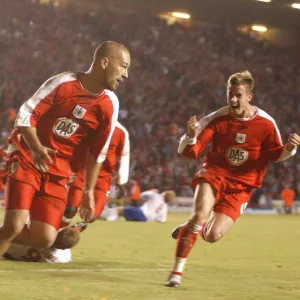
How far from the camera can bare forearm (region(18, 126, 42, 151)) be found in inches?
222

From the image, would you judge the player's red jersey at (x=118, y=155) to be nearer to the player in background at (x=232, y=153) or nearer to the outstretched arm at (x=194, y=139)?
the player in background at (x=232, y=153)

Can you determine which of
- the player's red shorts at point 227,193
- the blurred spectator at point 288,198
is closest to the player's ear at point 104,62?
the player's red shorts at point 227,193

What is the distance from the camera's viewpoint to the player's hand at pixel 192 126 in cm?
661

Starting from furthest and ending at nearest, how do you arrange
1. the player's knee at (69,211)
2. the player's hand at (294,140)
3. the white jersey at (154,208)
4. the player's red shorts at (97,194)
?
the white jersey at (154,208)
the player's red shorts at (97,194)
the player's knee at (69,211)
the player's hand at (294,140)

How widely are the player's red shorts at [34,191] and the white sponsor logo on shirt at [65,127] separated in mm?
369

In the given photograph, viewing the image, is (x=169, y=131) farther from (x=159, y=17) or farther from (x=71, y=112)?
(x=71, y=112)

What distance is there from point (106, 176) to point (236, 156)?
12.1ft

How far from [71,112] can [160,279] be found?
1972 millimetres

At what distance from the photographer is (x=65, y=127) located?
6469mm

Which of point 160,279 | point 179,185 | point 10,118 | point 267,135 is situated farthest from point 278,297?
point 179,185

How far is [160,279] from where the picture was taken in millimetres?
7359

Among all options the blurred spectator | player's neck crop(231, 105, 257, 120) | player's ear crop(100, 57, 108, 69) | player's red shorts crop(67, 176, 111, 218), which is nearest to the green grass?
player's red shorts crop(67, 176, 111, 218)

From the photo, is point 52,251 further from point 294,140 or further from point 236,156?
point 294,140

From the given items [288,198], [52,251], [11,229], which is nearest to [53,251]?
[52,251]
